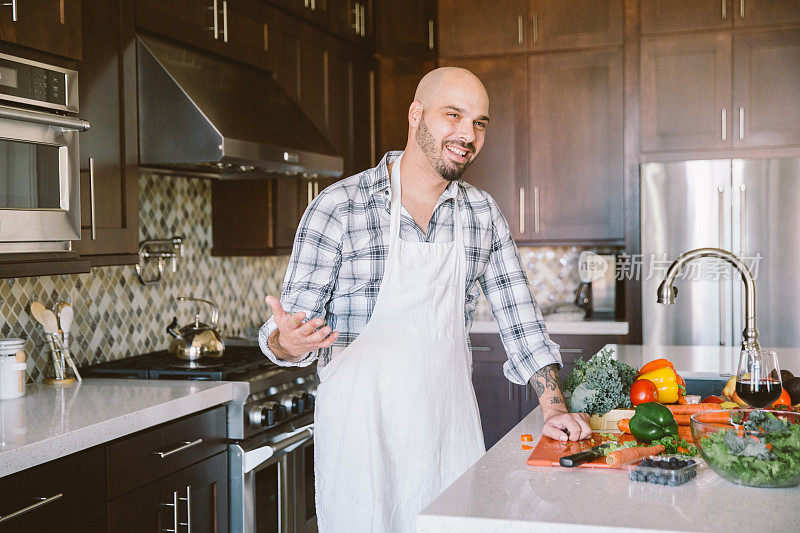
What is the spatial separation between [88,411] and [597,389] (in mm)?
1315

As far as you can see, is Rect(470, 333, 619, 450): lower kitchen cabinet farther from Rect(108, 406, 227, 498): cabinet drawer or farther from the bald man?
the bald man

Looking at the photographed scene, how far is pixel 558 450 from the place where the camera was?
63.1 inches

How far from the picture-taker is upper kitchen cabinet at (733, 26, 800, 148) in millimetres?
4141

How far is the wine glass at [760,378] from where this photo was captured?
68.2 inches

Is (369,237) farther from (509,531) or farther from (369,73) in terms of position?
(369,73)

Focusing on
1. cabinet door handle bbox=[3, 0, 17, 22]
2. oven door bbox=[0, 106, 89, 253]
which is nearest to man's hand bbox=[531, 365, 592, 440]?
oven door bbox=[0, 106, 89, 253]

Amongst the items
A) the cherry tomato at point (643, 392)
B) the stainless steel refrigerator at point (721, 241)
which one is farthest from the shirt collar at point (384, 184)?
the stainless steel refrigerator at point (721, 241)

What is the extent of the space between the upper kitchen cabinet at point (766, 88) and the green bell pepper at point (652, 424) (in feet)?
9.76

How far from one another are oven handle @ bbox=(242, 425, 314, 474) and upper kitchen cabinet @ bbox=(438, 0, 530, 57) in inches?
96.5

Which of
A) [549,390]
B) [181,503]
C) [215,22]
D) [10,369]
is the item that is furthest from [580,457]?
[215,22]

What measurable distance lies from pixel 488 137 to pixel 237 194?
1567mm

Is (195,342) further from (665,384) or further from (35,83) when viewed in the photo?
(665,384)

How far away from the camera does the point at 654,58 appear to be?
4.34 m

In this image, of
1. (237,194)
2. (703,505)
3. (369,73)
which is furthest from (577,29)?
(703,505)
